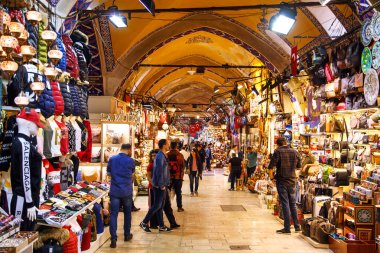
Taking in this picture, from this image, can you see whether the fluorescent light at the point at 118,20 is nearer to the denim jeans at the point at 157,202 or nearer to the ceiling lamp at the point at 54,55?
the ceiling lamp at the point at 54,55

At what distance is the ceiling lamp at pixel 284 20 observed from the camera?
6566 millimetres

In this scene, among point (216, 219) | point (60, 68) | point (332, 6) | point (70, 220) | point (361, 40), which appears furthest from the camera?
point (216, 219)

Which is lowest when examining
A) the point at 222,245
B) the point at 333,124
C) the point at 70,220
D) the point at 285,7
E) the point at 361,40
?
the point at 222,245

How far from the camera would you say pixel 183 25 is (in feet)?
36.9

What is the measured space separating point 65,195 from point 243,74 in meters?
12.0

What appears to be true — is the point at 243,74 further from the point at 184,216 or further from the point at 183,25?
the point at 184,216

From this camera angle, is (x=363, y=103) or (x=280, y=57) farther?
(x=280, y=57)

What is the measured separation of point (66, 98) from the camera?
205 inches

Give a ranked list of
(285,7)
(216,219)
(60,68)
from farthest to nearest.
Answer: (216,219), (285,7), (60,68)

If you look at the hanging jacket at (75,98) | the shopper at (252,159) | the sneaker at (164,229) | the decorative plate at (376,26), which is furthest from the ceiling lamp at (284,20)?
the shopper at (252,159)

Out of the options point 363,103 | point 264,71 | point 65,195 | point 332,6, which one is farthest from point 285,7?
point 264,71

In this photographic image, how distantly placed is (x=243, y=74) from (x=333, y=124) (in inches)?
364

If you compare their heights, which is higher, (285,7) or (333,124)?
(285,7)

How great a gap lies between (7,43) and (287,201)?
482 cm
